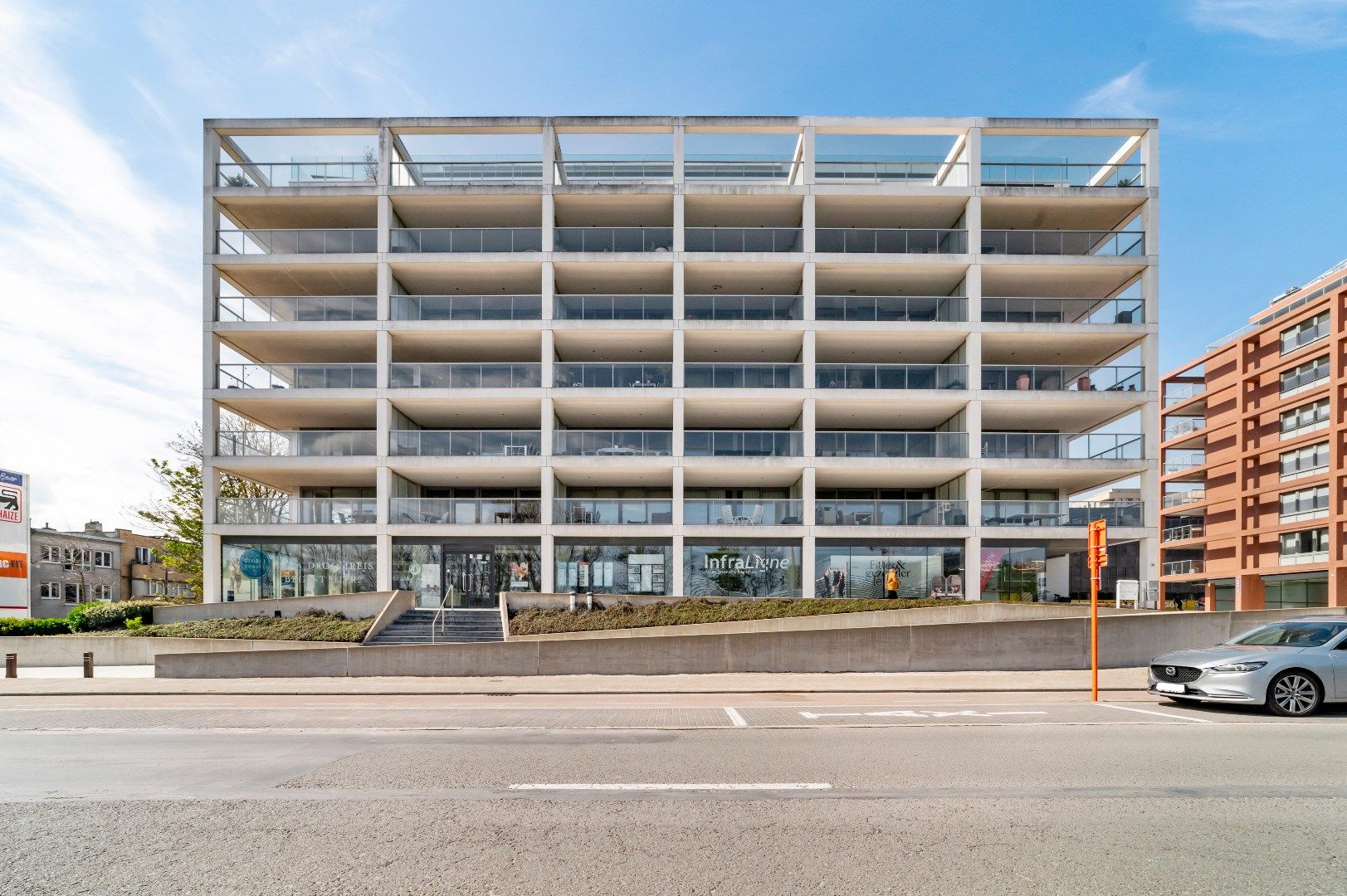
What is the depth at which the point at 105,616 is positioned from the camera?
27.8 m

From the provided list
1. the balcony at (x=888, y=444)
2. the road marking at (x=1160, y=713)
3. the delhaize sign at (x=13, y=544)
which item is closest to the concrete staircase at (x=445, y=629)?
the balcony at (x=888, y=444)

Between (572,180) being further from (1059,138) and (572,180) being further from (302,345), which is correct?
(1059,138)

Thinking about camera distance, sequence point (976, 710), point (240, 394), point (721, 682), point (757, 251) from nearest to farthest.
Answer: point (976, 710) → point (721, 682) → point (240, 394) → point (757, 251)

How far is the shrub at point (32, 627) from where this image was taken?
2600 centimetres

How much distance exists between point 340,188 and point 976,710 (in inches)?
1241

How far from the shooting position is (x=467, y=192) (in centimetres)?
3334

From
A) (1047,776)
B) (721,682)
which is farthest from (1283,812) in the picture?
(721,682)

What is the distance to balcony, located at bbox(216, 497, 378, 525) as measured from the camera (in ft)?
105

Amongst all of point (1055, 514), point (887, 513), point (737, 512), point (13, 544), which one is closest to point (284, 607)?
point (13, 544)

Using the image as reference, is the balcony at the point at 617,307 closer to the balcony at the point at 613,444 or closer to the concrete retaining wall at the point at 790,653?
the balcony at the point at 613,444

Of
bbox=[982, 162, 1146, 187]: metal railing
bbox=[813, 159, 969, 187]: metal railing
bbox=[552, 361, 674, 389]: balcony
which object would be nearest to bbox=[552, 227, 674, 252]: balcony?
bbox=[552, 361, 674, 389]: balcony

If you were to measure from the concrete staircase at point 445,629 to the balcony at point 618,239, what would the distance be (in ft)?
51.2

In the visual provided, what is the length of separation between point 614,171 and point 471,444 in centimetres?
1317

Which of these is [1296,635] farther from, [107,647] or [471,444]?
[107,647]
